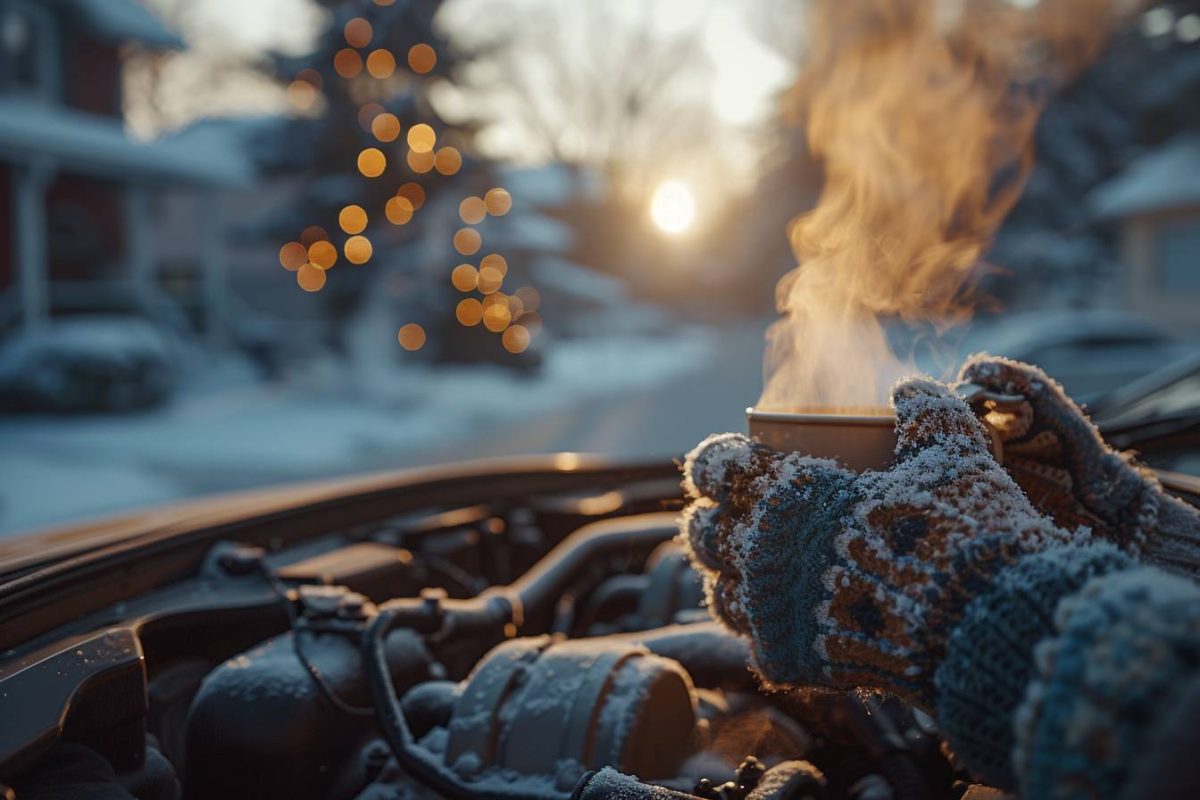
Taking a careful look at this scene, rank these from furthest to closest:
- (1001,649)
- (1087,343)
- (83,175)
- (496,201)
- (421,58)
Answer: (83,175) < (496,201) < (421,58) < (1087,343) < (1001,649)

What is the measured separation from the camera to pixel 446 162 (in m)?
17.7

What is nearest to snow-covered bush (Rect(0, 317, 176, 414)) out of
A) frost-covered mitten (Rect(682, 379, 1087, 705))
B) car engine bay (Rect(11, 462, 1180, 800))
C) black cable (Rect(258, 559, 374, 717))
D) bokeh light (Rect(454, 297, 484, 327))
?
bokeh light (Rect(454, 297, 484, 327))

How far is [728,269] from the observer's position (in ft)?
140

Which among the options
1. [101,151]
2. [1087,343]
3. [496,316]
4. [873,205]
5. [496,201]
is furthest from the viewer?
[496,316]

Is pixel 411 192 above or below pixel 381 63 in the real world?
below

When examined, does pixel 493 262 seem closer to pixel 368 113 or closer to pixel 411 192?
pixel 411 192

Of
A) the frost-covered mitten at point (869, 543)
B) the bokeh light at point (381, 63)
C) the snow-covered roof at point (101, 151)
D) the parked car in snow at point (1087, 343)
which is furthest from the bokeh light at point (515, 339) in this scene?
the frost-covered mitten at point (869, 543)

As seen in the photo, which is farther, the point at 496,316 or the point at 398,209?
the point at 496,316

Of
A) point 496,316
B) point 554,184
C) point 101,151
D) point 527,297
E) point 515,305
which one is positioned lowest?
point 496,316

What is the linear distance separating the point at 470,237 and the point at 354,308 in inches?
94.3

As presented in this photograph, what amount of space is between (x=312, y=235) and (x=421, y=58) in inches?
138

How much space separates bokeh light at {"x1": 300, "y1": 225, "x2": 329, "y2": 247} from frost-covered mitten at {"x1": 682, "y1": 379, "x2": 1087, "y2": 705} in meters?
17.4

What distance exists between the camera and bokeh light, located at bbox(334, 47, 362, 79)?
17.6 meters

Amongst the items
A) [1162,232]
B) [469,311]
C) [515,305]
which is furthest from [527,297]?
[1162,232]
